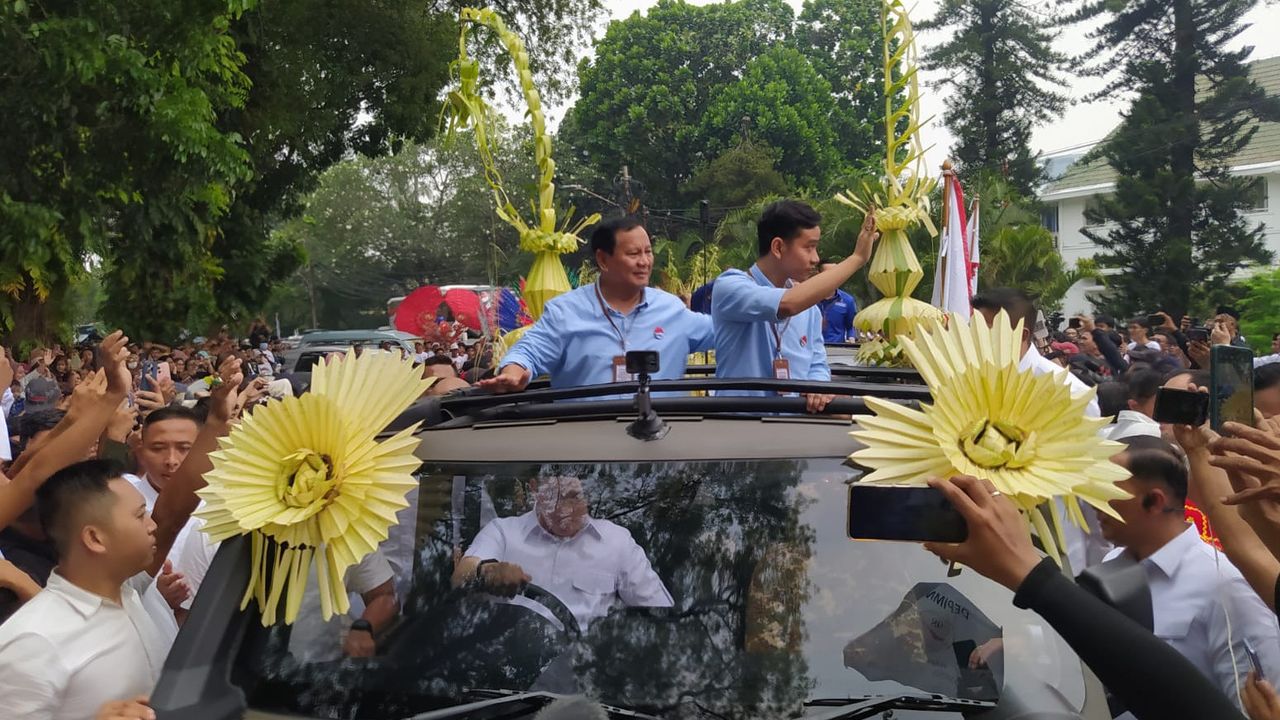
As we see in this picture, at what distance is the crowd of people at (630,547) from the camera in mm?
2006

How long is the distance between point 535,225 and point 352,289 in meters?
72.6

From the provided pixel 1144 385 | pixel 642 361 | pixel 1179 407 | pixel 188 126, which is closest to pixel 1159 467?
pixel 1179 407

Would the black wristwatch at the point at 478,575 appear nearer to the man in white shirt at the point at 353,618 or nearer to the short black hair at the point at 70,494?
the man in white shirt at the point at 353,618

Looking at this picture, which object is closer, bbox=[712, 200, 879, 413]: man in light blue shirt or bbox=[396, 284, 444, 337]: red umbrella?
bbox=[712, 200, 879, 413]: man in light blue shirt

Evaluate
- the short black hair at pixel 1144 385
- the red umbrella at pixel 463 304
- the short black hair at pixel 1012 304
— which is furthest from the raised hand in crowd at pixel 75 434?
the red umbrella at pixel 463 304

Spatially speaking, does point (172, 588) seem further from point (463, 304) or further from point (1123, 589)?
point (463, 304)

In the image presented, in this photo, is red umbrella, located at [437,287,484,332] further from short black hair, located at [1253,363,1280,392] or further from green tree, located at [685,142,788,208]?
green tree, located at [685,142,788,208]

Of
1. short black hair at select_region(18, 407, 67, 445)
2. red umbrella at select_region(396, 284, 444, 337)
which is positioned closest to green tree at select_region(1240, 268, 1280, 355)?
red umbrella at select_region(396, 284, 444, 337)

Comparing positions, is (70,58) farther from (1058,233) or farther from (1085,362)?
(1058,233)

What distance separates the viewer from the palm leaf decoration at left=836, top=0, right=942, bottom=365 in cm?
607

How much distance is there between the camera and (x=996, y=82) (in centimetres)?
4544

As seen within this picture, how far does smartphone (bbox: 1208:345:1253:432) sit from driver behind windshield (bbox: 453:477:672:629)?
1160 mm

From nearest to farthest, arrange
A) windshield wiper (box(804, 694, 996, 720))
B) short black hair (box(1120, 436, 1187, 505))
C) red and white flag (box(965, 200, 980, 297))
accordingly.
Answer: windshield wiper (box(804, 694, 996, 720)) → short black hair (box(1120, 436, 1187, 505)) → red and white flag (box(965, 200, 980, 297))

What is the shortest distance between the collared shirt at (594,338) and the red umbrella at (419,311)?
1779 centimetres
